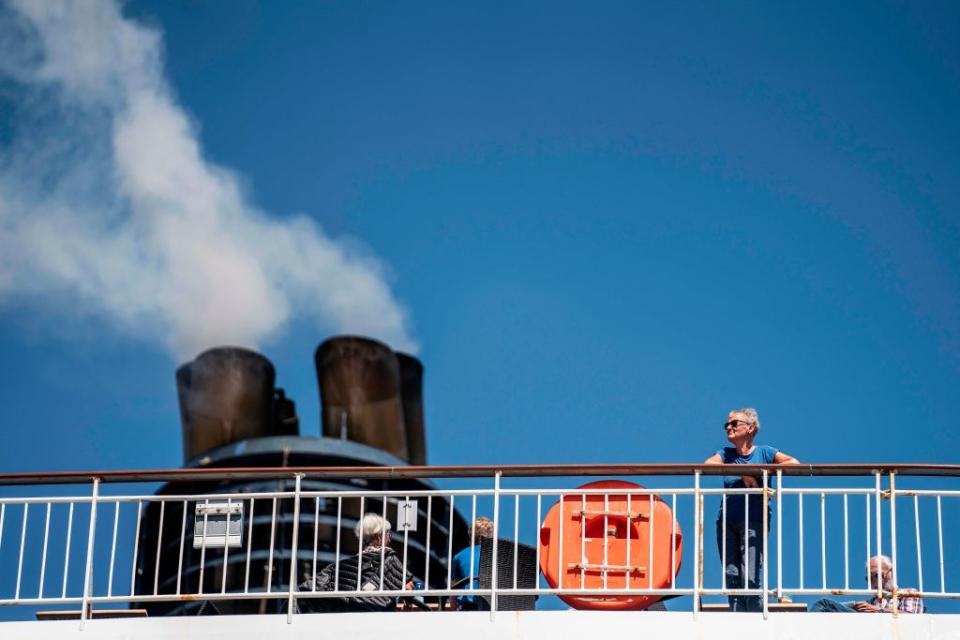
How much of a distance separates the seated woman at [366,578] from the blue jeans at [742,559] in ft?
7.43

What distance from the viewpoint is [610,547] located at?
13477 mm

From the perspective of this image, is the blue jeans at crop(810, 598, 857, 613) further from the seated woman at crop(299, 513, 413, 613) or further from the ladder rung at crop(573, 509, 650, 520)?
the seated woman at crop(299, 513, 413, 613)

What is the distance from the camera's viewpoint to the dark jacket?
13.8 meters

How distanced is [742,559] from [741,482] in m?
0.57

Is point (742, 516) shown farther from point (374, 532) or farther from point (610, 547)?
point (374, 532)

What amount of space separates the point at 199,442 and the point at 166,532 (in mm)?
2276

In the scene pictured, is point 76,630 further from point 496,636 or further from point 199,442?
point 199,442

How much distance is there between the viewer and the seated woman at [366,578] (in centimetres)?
1380

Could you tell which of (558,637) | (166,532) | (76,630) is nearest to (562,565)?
(558,637)

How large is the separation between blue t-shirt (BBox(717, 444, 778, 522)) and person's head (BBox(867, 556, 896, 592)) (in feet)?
2.85

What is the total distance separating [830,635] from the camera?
1291 cm

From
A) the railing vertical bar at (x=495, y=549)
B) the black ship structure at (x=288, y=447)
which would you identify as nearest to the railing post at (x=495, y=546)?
the railing vertical bar at (x=495, y=549)

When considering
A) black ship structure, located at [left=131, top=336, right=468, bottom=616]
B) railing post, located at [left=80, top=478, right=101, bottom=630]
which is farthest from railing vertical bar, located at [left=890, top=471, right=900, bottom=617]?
black ship structure, located at [left=131, top=336, right=468, bottom=616]

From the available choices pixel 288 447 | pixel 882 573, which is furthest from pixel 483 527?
pixel 288 447
